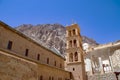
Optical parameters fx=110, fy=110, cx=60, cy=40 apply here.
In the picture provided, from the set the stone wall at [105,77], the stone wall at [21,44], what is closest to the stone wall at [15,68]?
the stone wall at [21,44]

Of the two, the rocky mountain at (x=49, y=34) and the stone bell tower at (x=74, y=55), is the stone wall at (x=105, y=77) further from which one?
the rocky mountain at (x=49, y=34)

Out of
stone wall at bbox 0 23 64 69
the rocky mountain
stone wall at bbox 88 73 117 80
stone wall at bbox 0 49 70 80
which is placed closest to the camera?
stone wall at bbox 0 49 70 80

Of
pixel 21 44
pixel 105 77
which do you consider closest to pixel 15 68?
pixel 21 44

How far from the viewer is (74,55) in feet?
75.3

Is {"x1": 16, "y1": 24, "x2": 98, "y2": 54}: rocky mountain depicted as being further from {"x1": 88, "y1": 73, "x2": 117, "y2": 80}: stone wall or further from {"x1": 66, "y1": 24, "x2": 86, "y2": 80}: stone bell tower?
{"x1": 88, "y1": 73, "x2": 117, "y2": 80}: stone wall

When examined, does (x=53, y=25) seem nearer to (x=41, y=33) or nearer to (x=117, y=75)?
(x=41, y=33)

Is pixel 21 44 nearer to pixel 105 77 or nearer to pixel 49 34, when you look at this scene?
pixel 105 77

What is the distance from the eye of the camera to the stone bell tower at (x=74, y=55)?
807 inches

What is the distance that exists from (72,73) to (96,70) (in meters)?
13.3

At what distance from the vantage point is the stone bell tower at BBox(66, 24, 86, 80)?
20.5m

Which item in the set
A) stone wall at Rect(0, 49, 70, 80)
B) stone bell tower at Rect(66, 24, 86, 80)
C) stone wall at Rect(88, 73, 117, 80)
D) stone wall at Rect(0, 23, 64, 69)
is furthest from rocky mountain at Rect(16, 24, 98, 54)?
stone wall at Rect(0, 49, 70, 80)

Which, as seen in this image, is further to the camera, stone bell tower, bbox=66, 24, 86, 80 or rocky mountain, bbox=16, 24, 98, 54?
rocky mountain, bbox=16, 24, 98, 54

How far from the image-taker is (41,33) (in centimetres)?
6016

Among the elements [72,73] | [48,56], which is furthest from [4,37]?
[72,73]
